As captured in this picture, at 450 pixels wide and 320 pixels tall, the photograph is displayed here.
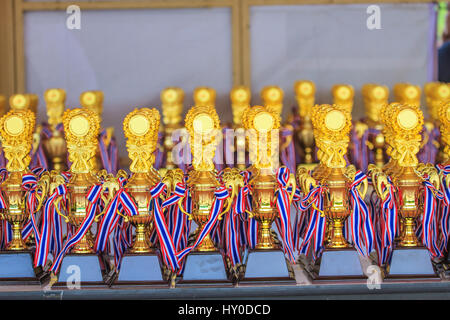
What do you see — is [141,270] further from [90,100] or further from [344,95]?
[344,95]

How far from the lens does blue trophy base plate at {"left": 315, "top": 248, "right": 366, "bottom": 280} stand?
2.38m

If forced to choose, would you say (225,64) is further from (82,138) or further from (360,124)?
(82,138)

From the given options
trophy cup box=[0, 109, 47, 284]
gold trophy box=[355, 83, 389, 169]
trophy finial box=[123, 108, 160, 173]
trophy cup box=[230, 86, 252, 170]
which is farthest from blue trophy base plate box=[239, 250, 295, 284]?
gold trophy box=[355, 83, 389, 169]

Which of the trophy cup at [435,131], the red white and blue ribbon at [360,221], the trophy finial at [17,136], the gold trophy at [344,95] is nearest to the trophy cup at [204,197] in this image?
the red white and blue ribbon at [360,221]

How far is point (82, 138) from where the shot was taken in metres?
2.32

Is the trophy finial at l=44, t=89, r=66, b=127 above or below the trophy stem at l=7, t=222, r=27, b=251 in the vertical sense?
above

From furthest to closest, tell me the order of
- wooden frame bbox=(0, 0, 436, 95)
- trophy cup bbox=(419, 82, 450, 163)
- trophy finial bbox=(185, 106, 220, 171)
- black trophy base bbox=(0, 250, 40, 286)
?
1. wooden frame bbox=(0, 0, 436, 95)
2. trophy cup bbox=(419, 82, 450, 163)
3. black trophy base bbox=(0, 250, 40, 286)
4. trophy finial bbox=(185, 106, 220, 171)

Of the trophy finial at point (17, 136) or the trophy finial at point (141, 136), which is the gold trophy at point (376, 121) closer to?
the trophy finial at point (141, 136)

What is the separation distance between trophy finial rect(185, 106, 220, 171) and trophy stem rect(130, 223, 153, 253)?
0.96 feet

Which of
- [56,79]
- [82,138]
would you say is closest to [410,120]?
[82,138]

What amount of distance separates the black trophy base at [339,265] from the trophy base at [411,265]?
0.12 meters

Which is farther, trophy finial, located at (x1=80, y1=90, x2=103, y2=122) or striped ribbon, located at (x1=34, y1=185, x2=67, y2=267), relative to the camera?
trophy finial, located at (x1=80, y1=90, x2=103, y2=122)

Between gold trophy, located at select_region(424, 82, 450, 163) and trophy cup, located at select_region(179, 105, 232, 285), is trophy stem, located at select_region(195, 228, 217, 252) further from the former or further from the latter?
gold trophy, located at select_region(424, 82, 450, 163)

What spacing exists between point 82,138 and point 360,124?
2.11m
